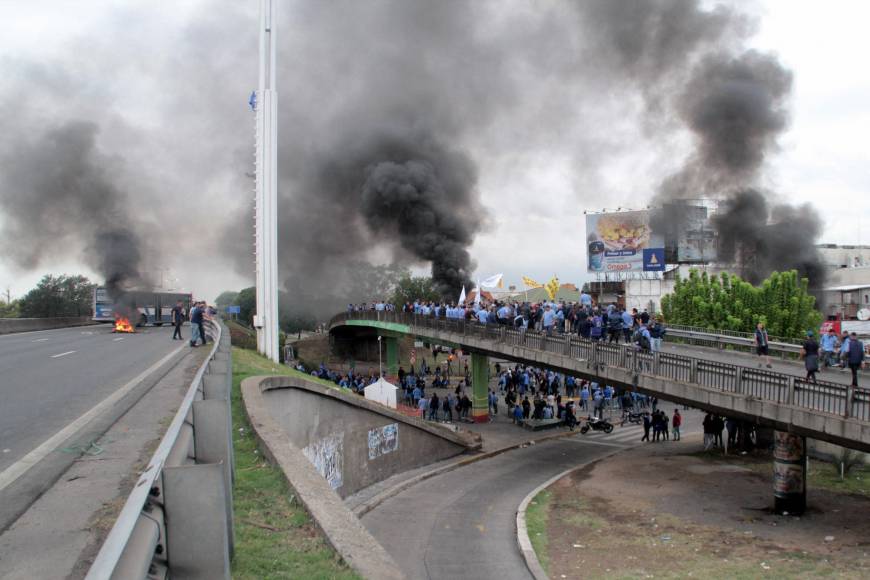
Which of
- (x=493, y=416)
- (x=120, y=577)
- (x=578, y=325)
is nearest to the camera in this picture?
(x=120, y=577)

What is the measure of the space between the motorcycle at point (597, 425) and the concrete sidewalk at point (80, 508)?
69.8 ft

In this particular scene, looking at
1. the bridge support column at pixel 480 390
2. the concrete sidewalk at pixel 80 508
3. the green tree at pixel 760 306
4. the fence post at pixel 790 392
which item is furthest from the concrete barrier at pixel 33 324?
the green tree at pixel 760 306

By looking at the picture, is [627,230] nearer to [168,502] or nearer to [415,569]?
[415,569]

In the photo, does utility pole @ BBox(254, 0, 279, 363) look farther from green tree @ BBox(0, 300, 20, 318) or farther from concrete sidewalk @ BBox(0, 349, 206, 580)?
green tree @ BBox(0, 300, 20, 318)

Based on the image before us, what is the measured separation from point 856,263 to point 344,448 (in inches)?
2822

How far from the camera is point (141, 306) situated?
30984 mm

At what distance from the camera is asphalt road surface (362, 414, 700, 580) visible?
11.5 m

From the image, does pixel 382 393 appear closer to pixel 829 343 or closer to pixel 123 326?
pixel 123 326

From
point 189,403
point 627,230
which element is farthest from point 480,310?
point 627,230

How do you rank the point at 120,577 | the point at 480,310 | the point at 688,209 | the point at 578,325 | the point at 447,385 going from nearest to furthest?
the point at 120,577
the point at 578,325
the point at 480,310
the point at 447,385
the point at 688,209

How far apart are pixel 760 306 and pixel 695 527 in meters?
28.5

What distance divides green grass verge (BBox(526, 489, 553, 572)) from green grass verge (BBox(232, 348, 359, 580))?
662 centimetres

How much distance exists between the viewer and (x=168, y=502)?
289 cm

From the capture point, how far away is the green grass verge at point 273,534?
14.6 feet
